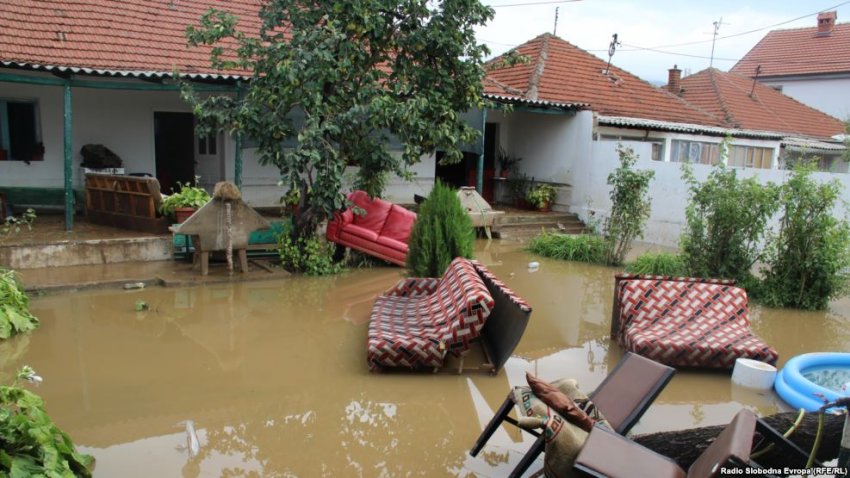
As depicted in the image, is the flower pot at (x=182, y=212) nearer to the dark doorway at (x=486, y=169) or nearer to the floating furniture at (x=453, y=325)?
the floating furniture at (x=453, y=325)

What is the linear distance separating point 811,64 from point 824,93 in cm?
142

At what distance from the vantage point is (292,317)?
7781 mm

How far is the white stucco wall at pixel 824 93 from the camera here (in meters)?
25.8

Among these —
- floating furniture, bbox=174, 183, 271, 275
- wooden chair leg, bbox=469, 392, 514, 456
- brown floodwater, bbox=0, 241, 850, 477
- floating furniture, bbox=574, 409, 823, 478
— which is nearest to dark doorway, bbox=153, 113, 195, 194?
floating furniture, bbox=174, 183, 271, 275

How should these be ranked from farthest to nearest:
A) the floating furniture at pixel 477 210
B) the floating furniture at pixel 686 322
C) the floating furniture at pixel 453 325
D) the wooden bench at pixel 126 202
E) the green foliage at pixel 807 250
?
the floating furniture at pixel 477 210 < the wooden bench at pixel 126 202 < the green foliage at pixel 807 250 < the floating furniture at pixel 686 322 < the floating furniture at pixel 453 325

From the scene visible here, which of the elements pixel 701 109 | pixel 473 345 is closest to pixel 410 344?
pixel 473 345

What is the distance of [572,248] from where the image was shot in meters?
11.9

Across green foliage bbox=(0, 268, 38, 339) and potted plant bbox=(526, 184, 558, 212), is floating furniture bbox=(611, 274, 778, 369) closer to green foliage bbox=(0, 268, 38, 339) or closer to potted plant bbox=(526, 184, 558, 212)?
green foliage bbox=(0, 268, 38, 339)

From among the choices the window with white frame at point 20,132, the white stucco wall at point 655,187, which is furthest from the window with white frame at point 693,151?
the window with white frame at point 20,132

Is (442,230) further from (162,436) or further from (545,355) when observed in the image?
(162,436)

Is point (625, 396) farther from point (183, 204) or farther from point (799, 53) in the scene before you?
point (799, 53)

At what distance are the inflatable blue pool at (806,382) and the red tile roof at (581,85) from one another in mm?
9712

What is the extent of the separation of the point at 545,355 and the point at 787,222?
440 centimetres

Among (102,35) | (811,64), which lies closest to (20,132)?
(102,35)
